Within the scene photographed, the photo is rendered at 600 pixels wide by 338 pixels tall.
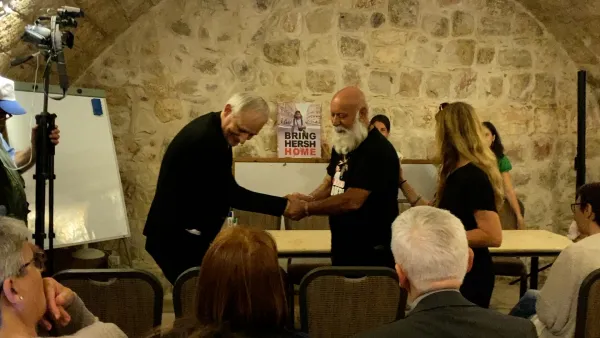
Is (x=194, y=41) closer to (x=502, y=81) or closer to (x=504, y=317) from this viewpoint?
(x=502, y=81)

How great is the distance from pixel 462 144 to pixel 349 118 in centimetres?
70

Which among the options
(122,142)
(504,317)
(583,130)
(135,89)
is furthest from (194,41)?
(504,317)

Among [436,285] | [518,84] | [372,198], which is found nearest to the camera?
[436,285]

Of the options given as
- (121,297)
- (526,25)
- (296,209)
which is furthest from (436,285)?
(526,25)

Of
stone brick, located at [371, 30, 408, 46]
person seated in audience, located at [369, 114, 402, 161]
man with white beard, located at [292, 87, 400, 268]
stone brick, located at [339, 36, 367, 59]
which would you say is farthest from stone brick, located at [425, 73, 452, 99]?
man with white beard, located at [292, 87, 400, 268]

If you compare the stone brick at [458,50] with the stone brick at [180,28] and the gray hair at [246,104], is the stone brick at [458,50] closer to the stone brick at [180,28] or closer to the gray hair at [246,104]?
the stone brick at [180,28]

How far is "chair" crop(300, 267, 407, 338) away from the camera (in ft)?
7.45

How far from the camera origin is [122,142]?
16.6 ft

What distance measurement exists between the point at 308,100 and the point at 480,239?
2.90 meters

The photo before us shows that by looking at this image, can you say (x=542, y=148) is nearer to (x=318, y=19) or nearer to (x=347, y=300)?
(x=318, y=19)

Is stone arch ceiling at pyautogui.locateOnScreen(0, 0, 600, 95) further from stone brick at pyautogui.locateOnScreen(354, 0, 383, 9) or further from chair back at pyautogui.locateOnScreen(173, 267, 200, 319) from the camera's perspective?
chair back at pyautogui.locateOnScreen(173, 267, 200, 319)

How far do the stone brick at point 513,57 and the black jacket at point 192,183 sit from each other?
3.36m

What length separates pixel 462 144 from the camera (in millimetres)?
2633

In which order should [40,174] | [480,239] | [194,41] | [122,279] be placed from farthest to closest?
[194,41], [40,174], [480,239], [122,279]
